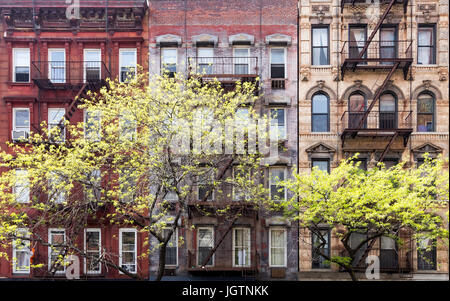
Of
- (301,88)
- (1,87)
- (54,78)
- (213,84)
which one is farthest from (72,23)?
(301,88)

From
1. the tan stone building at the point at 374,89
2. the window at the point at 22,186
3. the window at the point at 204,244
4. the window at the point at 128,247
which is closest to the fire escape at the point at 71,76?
the window at the point at 22,186

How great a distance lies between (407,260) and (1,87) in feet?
53.5

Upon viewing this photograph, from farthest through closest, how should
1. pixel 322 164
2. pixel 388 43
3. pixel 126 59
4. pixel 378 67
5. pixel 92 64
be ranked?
pixel 126 59 < pixel 92 64 < pixel 322 164 < pixel 388 43 < pixel 378 67

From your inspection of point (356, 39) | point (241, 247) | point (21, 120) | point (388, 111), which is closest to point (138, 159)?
point (241, 247)

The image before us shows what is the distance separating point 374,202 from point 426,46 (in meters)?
6.37

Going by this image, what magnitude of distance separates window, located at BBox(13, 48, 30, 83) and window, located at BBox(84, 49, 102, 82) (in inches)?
89.2

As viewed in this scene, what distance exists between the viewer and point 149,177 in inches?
444

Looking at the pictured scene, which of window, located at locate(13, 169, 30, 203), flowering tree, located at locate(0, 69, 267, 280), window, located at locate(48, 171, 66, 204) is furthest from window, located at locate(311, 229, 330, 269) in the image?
window, located at locate(13, 169, 30, 203)

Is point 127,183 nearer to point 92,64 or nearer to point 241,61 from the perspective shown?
point 92,64

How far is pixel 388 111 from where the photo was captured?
13.8 metres

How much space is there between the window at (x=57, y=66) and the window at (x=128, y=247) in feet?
20.7

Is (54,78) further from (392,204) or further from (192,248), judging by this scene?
(392,204)

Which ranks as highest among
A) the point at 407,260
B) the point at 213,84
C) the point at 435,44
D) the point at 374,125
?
the point at 435,44

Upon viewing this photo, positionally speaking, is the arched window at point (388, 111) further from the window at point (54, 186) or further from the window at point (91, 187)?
the window at point (54, 186)
